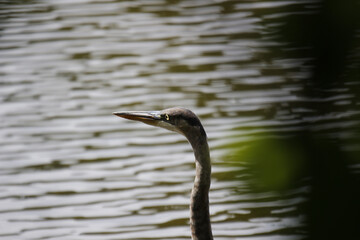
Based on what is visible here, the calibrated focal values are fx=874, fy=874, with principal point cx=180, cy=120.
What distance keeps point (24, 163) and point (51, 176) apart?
352mm

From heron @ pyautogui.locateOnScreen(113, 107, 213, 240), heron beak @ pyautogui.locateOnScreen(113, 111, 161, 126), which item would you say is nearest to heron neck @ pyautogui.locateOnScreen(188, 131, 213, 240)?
heron @ pyautogui.locateOnScreen(113, 107, 213, 240)

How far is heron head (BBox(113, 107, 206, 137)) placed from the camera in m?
3.72

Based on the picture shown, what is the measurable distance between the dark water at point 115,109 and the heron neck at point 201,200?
0.12 metres

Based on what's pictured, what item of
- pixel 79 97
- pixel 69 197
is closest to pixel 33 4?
pixel 79 97

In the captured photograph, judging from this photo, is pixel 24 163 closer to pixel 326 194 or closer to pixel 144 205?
pixel 144 205

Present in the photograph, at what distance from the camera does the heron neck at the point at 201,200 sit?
352 centimetres

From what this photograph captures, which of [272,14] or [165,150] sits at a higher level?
[272,14]

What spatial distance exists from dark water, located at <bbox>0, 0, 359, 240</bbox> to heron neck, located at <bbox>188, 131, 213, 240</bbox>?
0.12 metres

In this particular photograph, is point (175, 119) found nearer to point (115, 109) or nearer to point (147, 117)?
point (147, 117)

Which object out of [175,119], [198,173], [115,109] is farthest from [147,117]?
[115,109]

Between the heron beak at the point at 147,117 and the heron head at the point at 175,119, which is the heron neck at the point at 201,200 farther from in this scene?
the heron beak at the point at 147,117

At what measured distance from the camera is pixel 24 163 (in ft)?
21.0

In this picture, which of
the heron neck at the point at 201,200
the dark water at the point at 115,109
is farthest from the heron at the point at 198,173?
the dark water at the point at 115,109

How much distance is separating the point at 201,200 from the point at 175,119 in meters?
0.44
